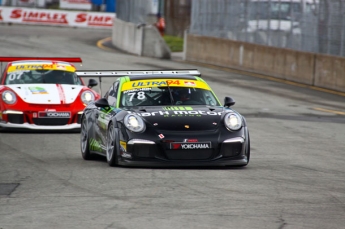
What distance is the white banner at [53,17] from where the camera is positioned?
196 ft

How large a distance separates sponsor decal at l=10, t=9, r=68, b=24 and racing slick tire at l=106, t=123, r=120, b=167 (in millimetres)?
49837

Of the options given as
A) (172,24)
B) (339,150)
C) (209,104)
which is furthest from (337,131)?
(172,24)

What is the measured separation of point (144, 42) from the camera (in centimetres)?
4075

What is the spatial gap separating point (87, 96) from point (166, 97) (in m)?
5.52

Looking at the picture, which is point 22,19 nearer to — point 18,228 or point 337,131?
point 337,131

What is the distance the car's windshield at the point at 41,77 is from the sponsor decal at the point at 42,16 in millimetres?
42977

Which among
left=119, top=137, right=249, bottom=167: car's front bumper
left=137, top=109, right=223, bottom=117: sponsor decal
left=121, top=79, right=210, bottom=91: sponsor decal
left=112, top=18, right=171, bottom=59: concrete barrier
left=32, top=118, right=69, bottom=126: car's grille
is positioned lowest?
left=112, top=18, right=171, bottom=59: concrete barrier

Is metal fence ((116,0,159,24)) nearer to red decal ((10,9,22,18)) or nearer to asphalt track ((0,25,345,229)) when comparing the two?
red decal ((10,9,22,18))

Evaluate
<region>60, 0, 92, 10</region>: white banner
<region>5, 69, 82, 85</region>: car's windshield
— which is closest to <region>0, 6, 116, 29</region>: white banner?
<region>60, 0, 92, 10</region>: white banner

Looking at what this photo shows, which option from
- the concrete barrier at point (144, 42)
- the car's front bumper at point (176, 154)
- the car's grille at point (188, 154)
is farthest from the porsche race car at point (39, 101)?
the concrete barrier at point (144, 42)

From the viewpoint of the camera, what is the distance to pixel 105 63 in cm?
3541

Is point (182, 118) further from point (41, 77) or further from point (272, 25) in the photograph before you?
point (272, 25)

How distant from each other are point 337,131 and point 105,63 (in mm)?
18793

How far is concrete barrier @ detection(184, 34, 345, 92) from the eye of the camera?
2753cm
